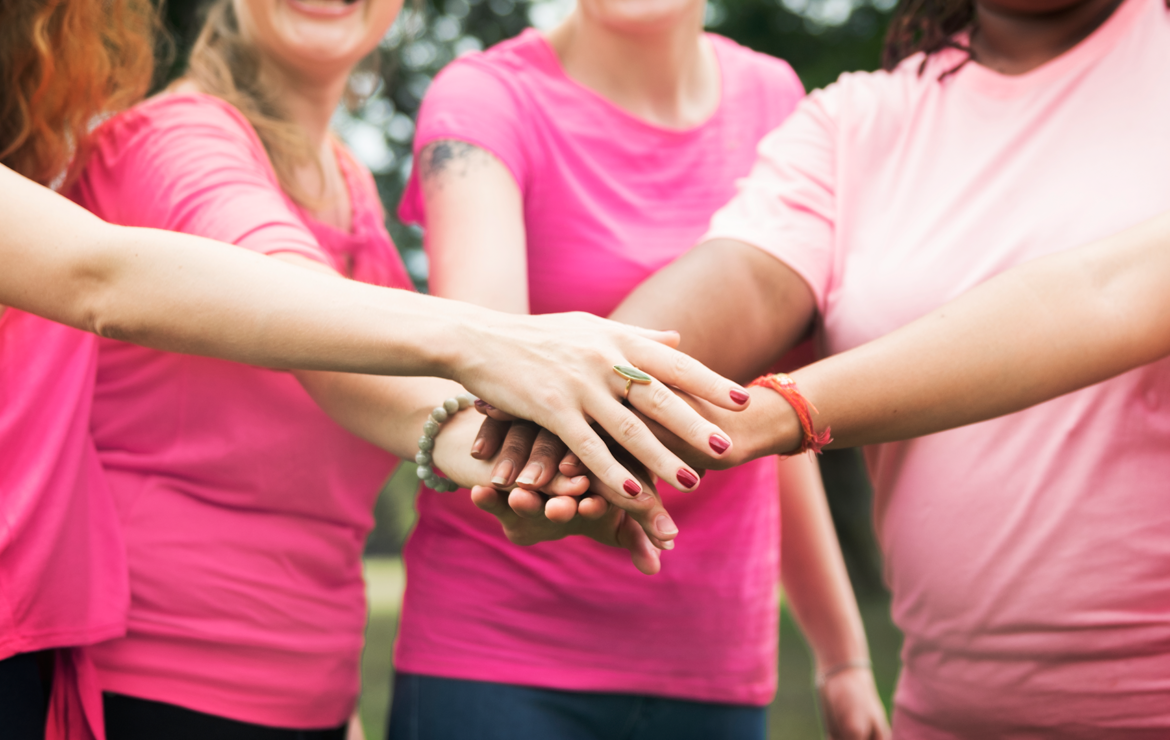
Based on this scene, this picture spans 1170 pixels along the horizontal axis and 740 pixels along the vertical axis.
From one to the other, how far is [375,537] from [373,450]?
59.3 ft

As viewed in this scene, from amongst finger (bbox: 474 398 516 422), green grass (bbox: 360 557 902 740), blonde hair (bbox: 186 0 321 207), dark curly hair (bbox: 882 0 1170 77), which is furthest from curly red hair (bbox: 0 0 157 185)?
green grass (bbox: 360 557 902 740)

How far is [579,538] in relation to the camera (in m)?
1.91

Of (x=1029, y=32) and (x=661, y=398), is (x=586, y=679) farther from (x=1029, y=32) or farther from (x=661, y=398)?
(x=1029, y=32)

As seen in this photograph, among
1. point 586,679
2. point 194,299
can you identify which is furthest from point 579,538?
point 194,299

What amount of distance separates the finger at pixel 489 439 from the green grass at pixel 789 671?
3105 mm

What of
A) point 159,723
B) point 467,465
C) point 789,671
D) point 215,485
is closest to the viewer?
point 467,465

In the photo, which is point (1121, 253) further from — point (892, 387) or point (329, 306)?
point (329, 306)

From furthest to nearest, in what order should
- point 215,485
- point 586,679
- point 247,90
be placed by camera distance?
point 247,90
point 586,679
point 215,485

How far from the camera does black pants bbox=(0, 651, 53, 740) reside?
1.42 metres

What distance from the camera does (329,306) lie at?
1387 mm

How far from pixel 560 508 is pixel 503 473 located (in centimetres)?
10

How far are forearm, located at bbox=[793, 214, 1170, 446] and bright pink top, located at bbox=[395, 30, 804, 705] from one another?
1.72ft

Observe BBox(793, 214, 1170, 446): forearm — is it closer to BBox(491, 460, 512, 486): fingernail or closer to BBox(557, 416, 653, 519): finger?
BBox(557, 416, 653, 519): finger

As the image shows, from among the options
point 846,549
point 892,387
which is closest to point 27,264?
point 892,387
